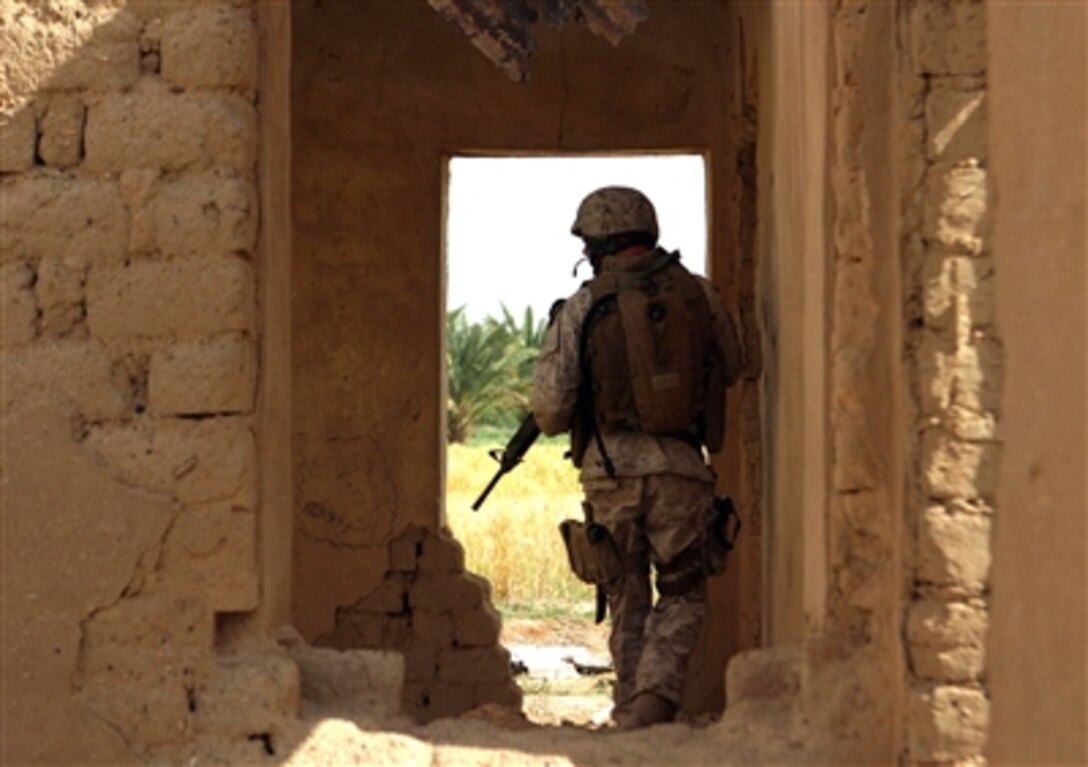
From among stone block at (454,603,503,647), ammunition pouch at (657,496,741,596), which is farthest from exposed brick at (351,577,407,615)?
ammunition pouch at (657,496,741,596)

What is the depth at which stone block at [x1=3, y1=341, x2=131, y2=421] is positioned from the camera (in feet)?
15.2

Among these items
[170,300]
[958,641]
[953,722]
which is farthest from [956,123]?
[170,300]

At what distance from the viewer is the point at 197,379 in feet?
15.2

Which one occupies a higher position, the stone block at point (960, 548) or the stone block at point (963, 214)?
the stone block at point (963, 214)

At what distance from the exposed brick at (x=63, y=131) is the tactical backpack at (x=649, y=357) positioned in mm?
1983

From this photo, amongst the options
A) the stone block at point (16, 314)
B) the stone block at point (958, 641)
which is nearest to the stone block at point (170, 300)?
the stone block at point (16, 314)

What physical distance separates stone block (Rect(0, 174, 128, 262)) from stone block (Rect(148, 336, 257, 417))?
28cm

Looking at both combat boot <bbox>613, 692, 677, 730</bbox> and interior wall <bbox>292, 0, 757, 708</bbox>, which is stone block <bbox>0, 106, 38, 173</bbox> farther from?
interior wall <bbox>292, 0, 757, 708</bbox>

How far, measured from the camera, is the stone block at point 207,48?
468cm

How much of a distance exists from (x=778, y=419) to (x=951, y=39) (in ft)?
5.01

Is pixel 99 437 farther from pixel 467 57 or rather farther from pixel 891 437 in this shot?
pixel 467 57

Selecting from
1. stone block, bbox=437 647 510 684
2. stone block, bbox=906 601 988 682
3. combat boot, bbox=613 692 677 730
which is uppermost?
stone block, bbox=906 601 988 682

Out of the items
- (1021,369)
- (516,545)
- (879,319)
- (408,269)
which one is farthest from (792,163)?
(516,545)

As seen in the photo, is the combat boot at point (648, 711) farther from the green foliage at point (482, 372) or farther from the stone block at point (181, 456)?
the green foliage at point (482, 372)
